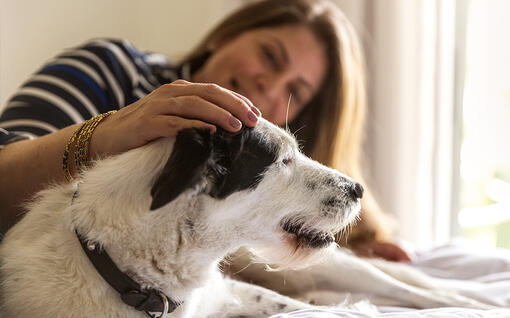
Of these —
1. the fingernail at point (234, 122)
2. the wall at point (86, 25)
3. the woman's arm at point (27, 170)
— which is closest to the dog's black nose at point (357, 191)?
the fingernail at point (234, 122)

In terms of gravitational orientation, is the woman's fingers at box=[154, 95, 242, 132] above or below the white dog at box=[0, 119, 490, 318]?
above

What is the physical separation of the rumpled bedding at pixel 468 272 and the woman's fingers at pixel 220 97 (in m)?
0.42

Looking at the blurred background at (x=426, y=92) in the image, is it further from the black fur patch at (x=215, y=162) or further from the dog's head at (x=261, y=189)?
the black fur patch at (x=215, y=162)

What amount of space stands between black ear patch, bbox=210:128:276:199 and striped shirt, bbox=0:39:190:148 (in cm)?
61

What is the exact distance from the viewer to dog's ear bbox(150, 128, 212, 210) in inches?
36.3

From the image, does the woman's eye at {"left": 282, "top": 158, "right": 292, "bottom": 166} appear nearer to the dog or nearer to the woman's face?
the dog

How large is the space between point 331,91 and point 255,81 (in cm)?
34

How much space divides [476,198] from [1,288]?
7.93 ft

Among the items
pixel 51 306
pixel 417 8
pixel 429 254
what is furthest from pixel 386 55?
pixel 51 306

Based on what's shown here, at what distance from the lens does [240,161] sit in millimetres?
1063

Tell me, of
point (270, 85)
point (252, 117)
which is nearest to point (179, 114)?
point (252, 117)

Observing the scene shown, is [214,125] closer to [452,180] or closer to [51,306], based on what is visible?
[51,306]

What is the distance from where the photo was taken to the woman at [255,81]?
62.7 inches

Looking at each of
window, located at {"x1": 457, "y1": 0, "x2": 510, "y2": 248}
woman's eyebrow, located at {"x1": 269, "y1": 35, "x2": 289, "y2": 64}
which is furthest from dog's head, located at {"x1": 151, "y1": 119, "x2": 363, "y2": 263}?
window, located at {"x1": 457, "y1": 0, "x2": 510, "y2": 248}
